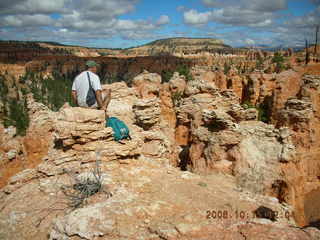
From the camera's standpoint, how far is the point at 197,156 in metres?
8.76

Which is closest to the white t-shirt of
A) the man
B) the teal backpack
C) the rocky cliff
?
the man

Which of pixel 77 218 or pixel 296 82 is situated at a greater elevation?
pixel 296 82

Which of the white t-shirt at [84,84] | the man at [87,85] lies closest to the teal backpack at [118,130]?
the man at [87,85]

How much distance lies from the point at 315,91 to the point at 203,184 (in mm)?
14507

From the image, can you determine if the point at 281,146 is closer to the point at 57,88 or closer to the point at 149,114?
the point at 149,114

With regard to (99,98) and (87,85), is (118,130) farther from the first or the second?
(87,85)

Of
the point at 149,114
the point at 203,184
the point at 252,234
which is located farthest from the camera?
the point at 149,114

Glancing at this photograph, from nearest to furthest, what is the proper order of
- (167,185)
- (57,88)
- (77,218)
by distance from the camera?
(77,218), (167,185), (57,88)

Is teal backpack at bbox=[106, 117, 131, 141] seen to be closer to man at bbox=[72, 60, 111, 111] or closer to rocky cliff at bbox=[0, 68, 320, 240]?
rocky cliff at bbox=[0, 68, 320, 240]

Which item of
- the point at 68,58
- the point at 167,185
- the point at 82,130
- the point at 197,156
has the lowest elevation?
the point at 197,156

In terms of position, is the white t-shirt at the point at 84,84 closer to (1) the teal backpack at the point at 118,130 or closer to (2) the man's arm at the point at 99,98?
(2) the man's arm at the point at 99,98

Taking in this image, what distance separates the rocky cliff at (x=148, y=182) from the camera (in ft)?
11.5

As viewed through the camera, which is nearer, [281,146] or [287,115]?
[281,146]

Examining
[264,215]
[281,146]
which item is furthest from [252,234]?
[281,146]
